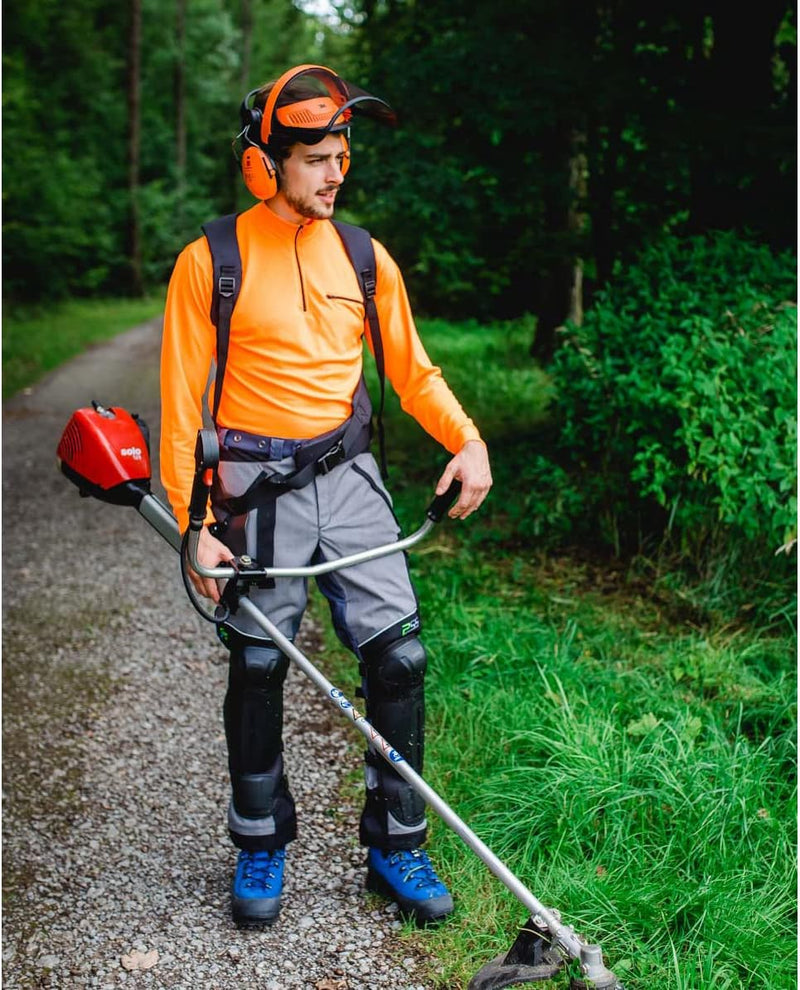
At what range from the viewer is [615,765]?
3268mm

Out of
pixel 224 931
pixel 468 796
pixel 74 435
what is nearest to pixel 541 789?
pixel 468 796

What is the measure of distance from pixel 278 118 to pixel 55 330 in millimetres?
16503

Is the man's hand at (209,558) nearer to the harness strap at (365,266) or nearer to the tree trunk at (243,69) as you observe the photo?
the harness strap at (365,266)

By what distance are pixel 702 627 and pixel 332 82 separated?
10.4 feet

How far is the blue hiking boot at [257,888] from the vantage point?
2795 mm

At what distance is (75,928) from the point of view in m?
2.85

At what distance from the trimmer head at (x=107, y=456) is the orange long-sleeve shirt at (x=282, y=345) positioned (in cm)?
8

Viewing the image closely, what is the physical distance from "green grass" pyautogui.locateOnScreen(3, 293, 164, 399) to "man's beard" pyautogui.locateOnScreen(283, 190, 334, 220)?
959 centimetres

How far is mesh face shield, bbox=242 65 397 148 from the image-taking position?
95.9 inches

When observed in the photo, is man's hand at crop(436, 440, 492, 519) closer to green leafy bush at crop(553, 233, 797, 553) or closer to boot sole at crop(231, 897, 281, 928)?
boot sole at crop(231, 897, 281, 928)

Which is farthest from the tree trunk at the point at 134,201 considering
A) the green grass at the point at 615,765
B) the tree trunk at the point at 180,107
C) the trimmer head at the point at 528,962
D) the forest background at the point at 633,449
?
the trimmer head at the point at 528,962

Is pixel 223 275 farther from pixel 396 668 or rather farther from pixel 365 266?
pixel 396 668

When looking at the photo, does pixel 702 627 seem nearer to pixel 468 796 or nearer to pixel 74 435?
pixel 468 796

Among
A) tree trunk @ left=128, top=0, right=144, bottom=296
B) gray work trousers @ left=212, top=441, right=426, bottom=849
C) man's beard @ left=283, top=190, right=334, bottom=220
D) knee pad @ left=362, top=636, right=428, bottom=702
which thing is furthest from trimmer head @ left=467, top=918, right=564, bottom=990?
tree trunk @ left=128, top=0, right=144, bottom=296
